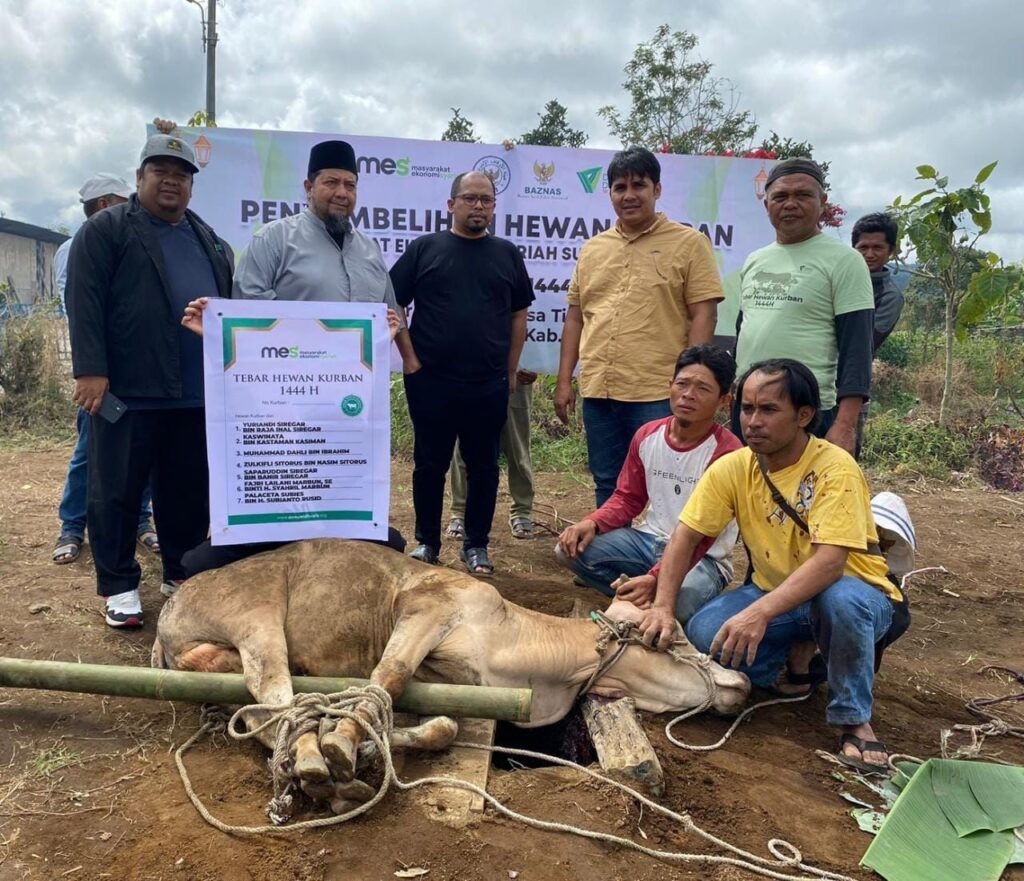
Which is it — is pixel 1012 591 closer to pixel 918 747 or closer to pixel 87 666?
pixel 918 747

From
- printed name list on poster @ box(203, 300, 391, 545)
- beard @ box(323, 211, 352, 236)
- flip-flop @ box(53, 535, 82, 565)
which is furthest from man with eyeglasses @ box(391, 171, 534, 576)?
flip-flop @ box(53, 535, 82, 565)

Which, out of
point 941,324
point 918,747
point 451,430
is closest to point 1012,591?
point 918,747

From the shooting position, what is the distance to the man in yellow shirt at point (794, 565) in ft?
9.38

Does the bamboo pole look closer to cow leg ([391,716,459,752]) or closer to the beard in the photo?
cow leg ([391,716,459,752])

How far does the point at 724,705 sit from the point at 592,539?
109 cm

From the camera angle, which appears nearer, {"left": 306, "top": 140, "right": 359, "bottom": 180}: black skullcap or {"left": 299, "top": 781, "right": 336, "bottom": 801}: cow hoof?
{"left": 299, "top": 781, "right": 336, "bottom": 801}: cow hoof

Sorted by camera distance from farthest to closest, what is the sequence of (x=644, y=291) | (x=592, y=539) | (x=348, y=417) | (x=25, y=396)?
1. (x=25, y=396)
2. (x=644, y=291)
3. (x=592, y=539)
4. (x=348, y=417)

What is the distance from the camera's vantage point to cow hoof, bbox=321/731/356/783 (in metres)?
2.15

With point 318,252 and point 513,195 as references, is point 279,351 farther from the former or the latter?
point 513,195

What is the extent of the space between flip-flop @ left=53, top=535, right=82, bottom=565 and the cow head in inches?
133

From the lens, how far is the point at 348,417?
3.35 metres

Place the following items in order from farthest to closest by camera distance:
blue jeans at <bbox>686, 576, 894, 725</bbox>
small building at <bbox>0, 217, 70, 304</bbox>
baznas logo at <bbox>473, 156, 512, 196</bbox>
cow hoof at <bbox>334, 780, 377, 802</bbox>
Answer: small building at <bbox>0, 217, 70, 304</bbox>
baznas logo at <bbox>473, 156, 512, 196</bbox>
blue jeans at <bbox>686, 576, 894, 725</bbox>
cow hoof at <bbox>334, 780, 377, 802</bbox>

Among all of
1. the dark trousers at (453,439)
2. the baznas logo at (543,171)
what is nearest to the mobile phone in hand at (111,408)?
the dark trousers at (453,439)

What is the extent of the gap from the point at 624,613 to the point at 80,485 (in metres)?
3.55
